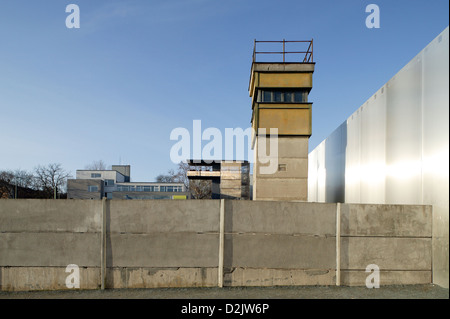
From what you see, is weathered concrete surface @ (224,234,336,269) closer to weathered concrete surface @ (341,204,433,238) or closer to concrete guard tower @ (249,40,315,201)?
weathered concrete surface @ (341,204,433,238)

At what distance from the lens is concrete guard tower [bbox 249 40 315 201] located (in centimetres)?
1530

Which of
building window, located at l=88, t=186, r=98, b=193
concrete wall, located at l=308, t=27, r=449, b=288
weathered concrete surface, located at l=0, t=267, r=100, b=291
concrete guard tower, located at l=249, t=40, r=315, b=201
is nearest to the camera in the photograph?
concrete wall, located at l=308, t=27, r=449, b=288

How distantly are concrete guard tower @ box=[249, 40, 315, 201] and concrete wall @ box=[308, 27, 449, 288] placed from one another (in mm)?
2958

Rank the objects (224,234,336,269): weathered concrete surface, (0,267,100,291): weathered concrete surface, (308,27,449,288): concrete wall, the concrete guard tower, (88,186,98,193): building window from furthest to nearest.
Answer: (88,186,98,193): building window
the concrete guard tower
(224,234,336,269): weathered concrete surface
(0,267,100,291): weathered concrete surface
(308,27,449,288): concrete wall

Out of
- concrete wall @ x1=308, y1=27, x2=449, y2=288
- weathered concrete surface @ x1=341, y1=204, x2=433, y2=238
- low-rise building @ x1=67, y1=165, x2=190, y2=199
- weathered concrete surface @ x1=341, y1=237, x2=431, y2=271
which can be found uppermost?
concrete wall @ x1=308, y1=27, x2=449, y2=288

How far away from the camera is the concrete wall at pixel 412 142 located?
261 inches

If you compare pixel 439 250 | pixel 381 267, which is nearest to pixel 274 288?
pixel 381 267

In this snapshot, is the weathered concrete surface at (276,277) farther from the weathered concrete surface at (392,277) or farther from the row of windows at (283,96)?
the row of windows at (283,96)

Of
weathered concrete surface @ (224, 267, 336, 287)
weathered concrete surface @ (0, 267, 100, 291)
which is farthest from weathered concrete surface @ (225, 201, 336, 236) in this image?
weathered concrete surface @ (0, 267, 100, 291)

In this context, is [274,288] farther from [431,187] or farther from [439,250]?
[431,187]

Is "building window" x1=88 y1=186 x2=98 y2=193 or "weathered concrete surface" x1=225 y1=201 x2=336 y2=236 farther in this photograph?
"building window" x1=88 y1=186 x2=98 y2=193

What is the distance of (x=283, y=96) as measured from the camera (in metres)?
Result: 15.9

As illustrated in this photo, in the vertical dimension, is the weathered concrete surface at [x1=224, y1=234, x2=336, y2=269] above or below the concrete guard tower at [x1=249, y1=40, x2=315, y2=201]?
below

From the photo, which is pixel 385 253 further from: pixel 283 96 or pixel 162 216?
pixel 283 96
